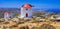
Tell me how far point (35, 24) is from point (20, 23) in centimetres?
38

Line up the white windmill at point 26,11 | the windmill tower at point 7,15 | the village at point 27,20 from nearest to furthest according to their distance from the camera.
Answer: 1. the village at point 27,20
2. the white windmill at point 26,11
3. the windmill tower at point 7,15

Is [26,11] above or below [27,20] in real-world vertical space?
above

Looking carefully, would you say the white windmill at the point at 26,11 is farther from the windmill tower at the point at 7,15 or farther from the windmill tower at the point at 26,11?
the windmill tower at the point at 7,15

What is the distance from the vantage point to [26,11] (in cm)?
627

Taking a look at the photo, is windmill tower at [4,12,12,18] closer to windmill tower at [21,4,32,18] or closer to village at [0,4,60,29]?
village at [0,4,60,29]

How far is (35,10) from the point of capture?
20.7 ft

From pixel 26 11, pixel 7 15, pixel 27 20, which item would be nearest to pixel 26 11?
pixel 26 11

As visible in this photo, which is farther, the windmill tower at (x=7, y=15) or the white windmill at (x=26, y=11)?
the windmill tower at (x=7, y=15)

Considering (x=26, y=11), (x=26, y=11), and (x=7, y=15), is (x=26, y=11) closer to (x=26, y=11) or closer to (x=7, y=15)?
(x=26, y=11)

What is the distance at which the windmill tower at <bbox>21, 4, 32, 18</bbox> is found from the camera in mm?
6243

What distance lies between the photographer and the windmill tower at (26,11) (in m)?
6.24

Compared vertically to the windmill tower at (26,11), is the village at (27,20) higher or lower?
lower

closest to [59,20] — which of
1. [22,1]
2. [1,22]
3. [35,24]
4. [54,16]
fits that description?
[54,16]

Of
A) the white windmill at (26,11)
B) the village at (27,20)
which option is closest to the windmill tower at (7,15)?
the village at (27,20)
